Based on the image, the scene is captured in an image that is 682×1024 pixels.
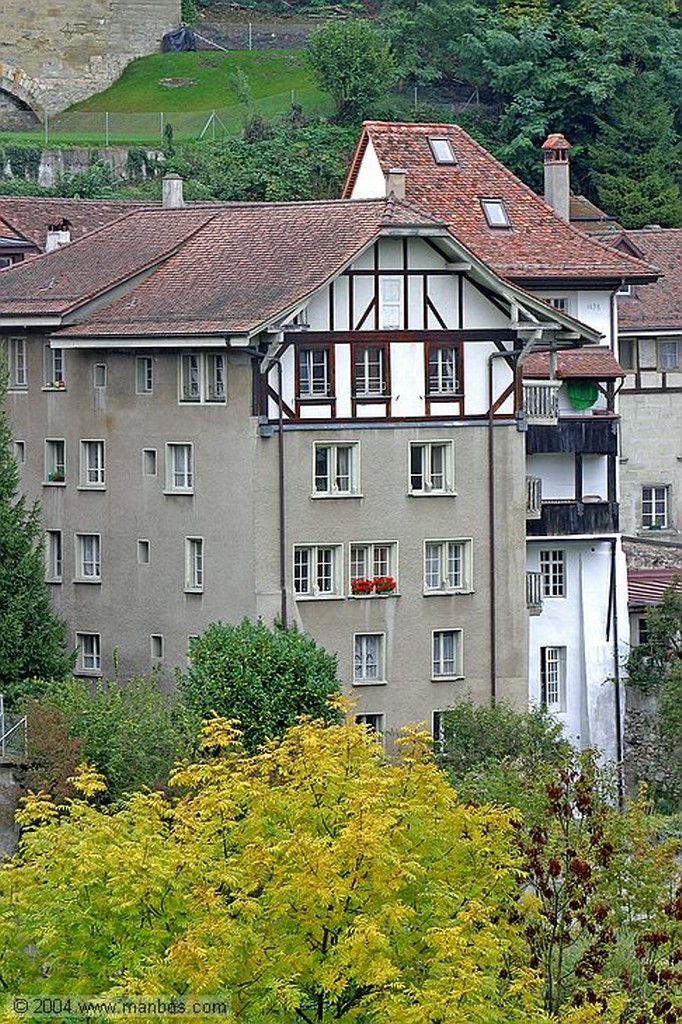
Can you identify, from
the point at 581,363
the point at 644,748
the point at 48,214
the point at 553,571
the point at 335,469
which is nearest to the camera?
the point at 335,469

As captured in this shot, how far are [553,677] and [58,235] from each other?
15.6 m

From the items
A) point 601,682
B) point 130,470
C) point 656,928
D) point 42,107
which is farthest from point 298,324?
point 42,107

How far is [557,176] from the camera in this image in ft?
237

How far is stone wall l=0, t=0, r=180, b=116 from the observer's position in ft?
362

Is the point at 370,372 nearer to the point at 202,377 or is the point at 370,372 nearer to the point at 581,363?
the point at 202,377

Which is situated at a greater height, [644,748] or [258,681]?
[258,681]

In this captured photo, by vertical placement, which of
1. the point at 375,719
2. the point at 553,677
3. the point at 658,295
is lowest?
the point at 375,719

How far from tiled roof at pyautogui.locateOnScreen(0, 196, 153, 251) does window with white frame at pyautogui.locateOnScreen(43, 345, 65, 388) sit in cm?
1210

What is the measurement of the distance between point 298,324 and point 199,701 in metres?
7.03

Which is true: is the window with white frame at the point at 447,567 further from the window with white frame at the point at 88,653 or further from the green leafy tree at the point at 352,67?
the green leafy tree at the point at 352,67

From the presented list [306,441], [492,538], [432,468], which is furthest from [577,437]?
[306,441]

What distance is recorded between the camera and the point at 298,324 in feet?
181

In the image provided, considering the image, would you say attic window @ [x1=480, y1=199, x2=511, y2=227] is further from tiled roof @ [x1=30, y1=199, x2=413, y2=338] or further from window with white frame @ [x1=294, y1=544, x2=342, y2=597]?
window with white frame @ [x1=294, y1=544, x2=342, y2=597]

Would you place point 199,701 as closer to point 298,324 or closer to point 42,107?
point 298,324
